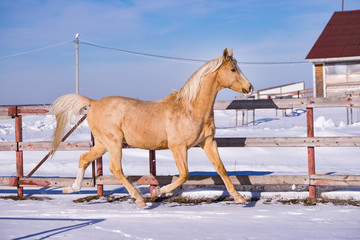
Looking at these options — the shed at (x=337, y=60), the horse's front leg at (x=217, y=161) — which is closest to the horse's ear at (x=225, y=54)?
the horse's front leg at (x=217, y=161)

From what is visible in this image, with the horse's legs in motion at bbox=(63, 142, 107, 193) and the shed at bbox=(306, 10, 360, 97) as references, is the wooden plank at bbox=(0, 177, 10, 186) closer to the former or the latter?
the horse's legs in motion at bbox=(63, 142, 107, 193)

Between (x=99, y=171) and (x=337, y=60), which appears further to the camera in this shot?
(x=337, y=60)

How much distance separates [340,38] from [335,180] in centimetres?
2064

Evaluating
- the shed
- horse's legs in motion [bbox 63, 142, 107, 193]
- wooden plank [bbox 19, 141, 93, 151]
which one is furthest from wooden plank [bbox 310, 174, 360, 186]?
the shed

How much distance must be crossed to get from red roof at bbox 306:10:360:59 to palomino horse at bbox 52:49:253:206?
1960 cm

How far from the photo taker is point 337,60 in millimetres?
23094

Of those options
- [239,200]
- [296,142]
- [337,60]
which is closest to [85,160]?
[239,200]

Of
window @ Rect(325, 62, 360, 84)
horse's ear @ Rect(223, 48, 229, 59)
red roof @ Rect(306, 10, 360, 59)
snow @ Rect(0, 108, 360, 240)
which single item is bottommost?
snow @ Rect(0, 108, 360, 240)

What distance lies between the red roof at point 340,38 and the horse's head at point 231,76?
19517mm

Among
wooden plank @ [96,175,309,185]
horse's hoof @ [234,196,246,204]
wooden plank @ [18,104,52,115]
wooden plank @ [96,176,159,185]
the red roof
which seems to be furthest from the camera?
the red roof

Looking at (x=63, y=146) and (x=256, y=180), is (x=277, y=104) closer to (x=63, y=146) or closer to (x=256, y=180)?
(x=256, y=180)

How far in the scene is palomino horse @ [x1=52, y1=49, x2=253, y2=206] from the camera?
17.5 feet

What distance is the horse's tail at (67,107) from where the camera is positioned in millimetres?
5906

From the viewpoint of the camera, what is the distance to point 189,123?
535cm
